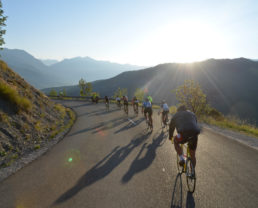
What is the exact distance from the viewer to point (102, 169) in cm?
598

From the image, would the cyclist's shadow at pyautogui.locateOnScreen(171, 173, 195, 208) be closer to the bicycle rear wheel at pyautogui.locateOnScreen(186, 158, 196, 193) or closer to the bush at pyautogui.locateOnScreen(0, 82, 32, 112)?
the bicycle rear wheel at pyautogui.locateOnScreen(186, 158, 196, 193)

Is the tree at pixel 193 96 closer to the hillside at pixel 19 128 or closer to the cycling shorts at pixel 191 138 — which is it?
the hillside at pixel 19 128

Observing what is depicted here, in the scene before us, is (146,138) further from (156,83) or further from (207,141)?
(156,83)

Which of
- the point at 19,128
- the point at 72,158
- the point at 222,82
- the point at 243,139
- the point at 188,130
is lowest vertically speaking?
the point at 222,82

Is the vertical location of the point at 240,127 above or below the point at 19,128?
below

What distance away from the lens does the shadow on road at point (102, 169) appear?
462cm

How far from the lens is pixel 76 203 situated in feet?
13.7

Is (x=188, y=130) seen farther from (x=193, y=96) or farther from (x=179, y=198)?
(x=193, y=96)

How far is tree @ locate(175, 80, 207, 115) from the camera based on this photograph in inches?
794

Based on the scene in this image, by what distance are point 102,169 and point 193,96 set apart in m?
16.9

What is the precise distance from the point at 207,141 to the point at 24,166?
8.25 m

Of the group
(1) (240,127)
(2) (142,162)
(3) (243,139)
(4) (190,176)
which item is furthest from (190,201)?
(1) (240,127)

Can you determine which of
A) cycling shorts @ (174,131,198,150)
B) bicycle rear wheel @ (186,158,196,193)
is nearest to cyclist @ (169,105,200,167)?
cycling shorts @ (174,131,198,150)

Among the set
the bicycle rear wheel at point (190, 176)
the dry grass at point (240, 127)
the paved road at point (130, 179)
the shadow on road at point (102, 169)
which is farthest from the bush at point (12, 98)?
the dry grass at point (240, 127)
